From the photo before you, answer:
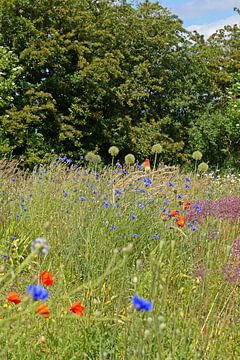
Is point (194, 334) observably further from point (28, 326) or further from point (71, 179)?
point (71, 179)

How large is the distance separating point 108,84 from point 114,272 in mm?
10749

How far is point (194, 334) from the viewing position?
2.45 metres

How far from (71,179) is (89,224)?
1618 mm

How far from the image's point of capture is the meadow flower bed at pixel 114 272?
1990 mm

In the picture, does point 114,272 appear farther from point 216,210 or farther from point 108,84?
point 108,84

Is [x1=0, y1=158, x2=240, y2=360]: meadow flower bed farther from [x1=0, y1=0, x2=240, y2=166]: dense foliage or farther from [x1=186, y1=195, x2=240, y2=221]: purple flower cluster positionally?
[x1=0, y1=0, x2=240, y2=166]: dense foliage

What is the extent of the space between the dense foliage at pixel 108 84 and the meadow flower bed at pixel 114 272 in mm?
5968

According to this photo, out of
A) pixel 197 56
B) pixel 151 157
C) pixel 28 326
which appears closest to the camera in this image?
pixel 28 326

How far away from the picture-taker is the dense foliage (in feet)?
40.5

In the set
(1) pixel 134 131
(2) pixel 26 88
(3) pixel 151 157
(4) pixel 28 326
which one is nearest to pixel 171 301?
(4) pixel 28 326

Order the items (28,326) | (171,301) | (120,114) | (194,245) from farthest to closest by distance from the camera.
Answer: (120,114) < (194,245) < (171,301) < (28,326)

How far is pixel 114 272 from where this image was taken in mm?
3234

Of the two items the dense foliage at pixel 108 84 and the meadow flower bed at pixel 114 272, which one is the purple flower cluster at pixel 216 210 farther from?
the dense foliage at pixel 108 84

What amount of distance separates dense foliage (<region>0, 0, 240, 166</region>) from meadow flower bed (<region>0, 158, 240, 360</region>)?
5968 millimetres
